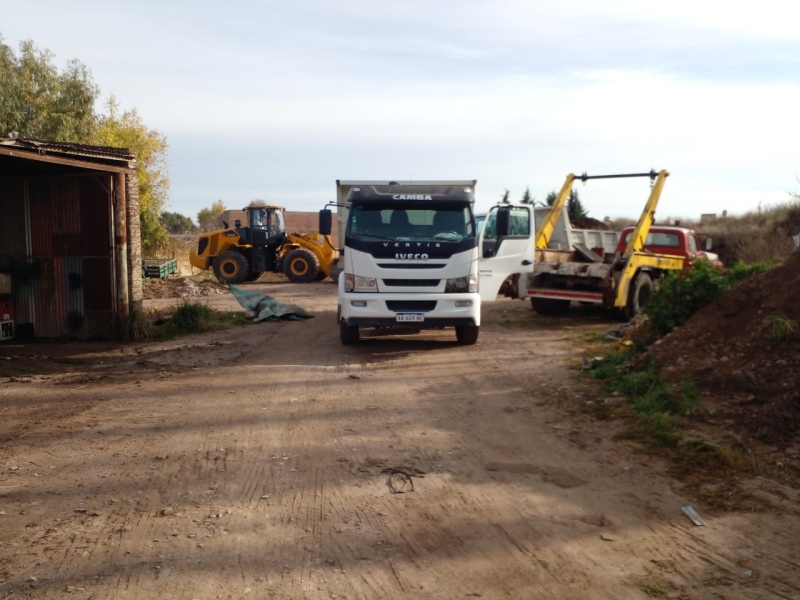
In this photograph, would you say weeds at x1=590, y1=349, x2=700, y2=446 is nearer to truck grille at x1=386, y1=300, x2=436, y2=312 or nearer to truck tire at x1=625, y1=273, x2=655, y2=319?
truck grille at x1=386, y1=300, x2=436, y2=312

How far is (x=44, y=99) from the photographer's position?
30719 millimetres

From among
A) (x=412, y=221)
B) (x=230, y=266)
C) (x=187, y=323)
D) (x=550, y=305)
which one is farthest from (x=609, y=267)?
(x=230, y=266)

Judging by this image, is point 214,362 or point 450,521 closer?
point 450,521

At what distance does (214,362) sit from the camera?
36.2ft

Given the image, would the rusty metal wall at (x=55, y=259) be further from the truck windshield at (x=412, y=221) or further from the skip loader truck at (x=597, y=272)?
the skip loader truck at (x=597, y=272)

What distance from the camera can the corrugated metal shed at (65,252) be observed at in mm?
13031

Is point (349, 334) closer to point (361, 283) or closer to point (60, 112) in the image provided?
point (361, 283)

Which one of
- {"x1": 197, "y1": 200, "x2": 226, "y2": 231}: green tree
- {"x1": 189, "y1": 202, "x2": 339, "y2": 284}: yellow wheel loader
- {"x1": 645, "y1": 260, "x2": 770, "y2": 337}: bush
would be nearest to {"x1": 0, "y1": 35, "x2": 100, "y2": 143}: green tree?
{"x1": 189, "y1": 202, "x2": 339, "y2": 284}: yellow wheel loader

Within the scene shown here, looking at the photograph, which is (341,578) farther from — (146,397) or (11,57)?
(11,57)

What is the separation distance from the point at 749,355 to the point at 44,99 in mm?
31000

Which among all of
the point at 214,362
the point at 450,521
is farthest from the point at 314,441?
the point at 214,362

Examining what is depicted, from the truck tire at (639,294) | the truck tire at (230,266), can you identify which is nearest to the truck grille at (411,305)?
the truck tire at (639,294)

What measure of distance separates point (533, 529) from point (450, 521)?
21.3 inches

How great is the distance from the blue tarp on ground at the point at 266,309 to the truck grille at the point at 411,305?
538 cm
